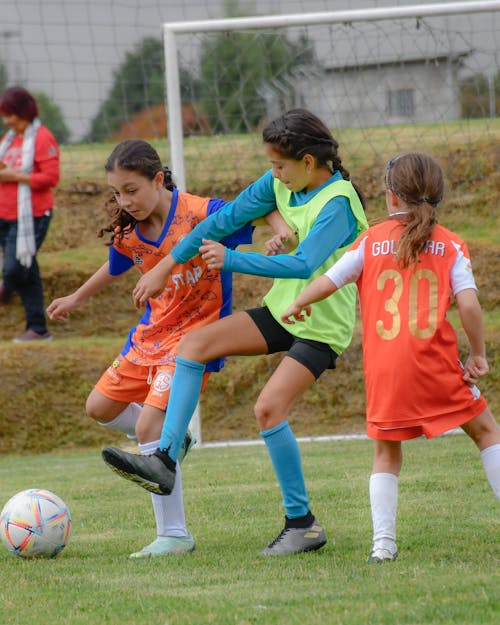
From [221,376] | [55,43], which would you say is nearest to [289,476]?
[221,376]

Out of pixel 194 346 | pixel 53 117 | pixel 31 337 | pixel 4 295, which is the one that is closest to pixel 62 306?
pixel 194 346

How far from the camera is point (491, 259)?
1148 cm

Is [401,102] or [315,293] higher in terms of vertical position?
[401,102]

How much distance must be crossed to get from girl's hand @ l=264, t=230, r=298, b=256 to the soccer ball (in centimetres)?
143

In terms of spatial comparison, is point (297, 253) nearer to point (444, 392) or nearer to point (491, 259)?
point (444, 392)

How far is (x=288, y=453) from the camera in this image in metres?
4.63

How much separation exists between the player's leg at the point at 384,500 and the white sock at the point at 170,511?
0.96 m

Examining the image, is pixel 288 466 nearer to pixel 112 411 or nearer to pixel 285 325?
pixel 285 325

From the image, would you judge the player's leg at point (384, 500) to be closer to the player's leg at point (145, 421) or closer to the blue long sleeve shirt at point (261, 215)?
the blue long sleeve shirt at point (261, 215)

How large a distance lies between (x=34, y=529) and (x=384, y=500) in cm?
152

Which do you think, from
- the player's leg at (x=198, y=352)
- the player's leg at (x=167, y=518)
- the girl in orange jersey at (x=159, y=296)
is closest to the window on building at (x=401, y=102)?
the girl in orange jersey at (x=159, y=296)

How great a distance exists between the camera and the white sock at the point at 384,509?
411 cm

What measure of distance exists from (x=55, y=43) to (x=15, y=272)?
232 cm

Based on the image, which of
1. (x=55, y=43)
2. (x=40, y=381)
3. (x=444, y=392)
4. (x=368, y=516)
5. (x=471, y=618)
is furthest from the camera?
(x=55, y=43)
